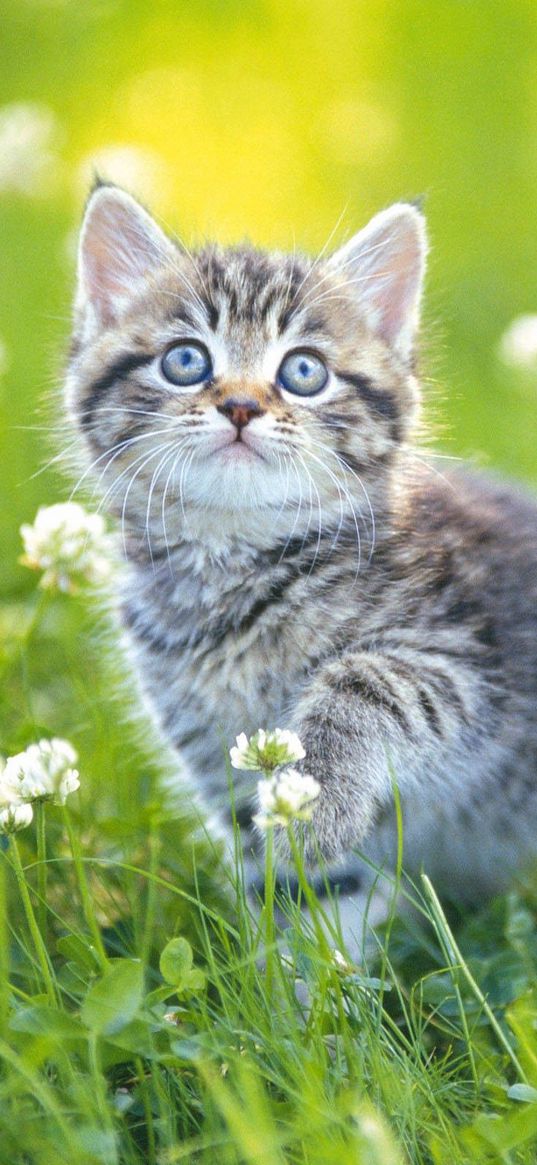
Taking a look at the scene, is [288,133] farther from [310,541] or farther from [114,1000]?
[114,1000]

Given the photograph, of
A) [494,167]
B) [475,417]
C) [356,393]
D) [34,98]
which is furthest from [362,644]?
[34,98]

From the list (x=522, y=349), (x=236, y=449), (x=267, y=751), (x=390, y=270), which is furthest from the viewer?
(x=522, y=349)

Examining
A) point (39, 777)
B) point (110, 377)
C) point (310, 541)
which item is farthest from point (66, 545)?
point (39, 777)

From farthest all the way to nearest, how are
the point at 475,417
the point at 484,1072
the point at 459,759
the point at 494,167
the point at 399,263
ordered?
the point at 494,167 → the point at 475,417 → the point at 399,263 → the point at 459,759 → the point at 484,1072

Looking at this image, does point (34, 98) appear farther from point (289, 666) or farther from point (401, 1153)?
point (401, 1153)

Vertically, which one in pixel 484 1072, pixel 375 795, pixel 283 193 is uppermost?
pixel 283 193

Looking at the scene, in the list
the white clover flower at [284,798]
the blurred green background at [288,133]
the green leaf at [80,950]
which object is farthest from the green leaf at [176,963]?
the blurred green background at [288,133]

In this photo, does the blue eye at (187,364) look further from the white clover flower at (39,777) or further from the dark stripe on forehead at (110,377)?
the white clover flower at (39,777)

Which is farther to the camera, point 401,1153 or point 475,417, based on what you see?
point 475,417
